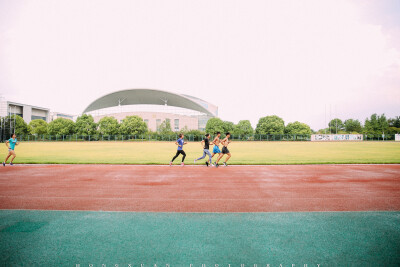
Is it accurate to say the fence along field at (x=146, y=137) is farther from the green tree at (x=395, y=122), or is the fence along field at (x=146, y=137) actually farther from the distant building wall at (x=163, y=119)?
the green tree at (x=395, y=122)

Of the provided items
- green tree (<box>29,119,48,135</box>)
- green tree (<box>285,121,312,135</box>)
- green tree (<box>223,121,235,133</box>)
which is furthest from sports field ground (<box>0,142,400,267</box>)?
green tree (<box>29,119,48,135</box>)

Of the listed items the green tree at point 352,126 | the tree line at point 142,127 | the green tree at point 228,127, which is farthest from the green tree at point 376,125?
the green tree at point 228,127

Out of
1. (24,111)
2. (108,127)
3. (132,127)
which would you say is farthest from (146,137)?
(24,111)

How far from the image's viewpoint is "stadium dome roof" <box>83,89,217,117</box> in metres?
78.3

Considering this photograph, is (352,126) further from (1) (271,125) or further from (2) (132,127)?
(2) (132,127)

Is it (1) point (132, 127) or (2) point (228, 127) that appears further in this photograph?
(2) point (228, 127)

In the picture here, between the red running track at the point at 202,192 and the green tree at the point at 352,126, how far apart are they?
385 feet

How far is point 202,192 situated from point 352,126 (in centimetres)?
12559

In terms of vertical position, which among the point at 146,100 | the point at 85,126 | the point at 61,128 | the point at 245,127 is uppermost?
the point at 146,100

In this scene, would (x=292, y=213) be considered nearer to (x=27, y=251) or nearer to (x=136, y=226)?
(x=136, y=226)

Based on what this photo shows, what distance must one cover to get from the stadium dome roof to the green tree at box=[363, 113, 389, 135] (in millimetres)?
56148

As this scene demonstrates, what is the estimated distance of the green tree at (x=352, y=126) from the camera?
105m

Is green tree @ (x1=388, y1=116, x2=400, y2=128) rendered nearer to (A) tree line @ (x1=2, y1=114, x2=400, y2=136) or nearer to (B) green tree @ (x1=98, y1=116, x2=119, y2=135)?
(A) tree line @ (x1=2, y1=114, x2=400, y2=136)

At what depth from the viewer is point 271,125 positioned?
7381cm
